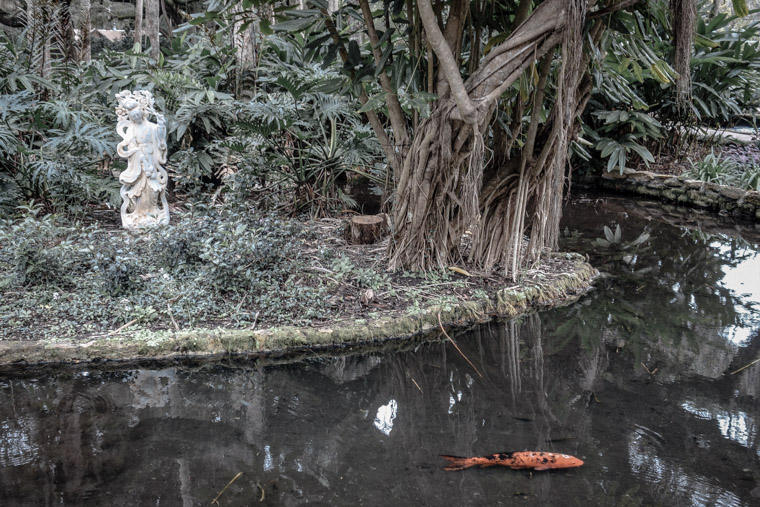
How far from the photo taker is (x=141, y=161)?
5.02 m

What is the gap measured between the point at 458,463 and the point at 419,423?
365 mm

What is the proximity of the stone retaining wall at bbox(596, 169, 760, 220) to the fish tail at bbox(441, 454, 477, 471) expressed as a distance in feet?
21.9

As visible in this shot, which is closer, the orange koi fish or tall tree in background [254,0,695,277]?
the orange koi fish

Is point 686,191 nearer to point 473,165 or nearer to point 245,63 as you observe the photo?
point 473,165

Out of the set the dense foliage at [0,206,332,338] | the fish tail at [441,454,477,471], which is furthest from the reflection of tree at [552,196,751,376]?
the dense foliage at [0,206,332,338]

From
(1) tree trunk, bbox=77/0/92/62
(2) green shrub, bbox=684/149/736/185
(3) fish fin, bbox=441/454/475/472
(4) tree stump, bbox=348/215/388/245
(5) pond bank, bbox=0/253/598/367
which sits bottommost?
(3) fish fin, bbox=441/454/475/472

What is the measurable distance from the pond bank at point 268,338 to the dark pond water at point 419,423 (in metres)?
0.12

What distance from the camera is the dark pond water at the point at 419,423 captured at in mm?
2191

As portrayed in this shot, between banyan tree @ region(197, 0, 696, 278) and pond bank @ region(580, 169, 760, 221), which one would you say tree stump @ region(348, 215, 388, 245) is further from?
pond bank @ region(580, 169, 760, 221)

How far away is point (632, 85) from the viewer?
8.97 metres

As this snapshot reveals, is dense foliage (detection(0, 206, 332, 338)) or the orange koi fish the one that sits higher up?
dense foliage (detection(0, 206, 332, 338))

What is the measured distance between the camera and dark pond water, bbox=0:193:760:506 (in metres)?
2.19

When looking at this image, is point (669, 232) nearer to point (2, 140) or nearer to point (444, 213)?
point (444, 213)

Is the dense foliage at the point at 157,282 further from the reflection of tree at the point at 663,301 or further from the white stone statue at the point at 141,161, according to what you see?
the reflection of tree at the point at 663,301
